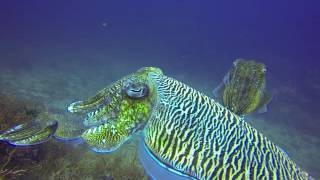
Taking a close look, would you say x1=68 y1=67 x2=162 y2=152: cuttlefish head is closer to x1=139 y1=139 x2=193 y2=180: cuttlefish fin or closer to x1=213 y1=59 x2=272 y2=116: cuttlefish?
x1=139 y1=139 x2=193 y2=180: cuttlefish fin

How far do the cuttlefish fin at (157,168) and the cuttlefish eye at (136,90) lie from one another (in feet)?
1.32

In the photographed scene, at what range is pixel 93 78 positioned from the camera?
19594 millimetres

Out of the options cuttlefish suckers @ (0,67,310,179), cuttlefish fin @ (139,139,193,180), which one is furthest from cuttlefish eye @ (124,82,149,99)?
cuttlefish fin @ (139,139,193,180)

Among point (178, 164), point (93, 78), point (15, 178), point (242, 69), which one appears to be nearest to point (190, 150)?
point (178, 164)

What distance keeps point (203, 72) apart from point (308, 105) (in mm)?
9071

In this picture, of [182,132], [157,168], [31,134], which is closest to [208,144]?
[182,132]

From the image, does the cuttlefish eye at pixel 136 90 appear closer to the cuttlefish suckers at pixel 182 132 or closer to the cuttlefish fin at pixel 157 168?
the cuttlefish suckers at pixel 182 132

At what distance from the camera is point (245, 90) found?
4848mm

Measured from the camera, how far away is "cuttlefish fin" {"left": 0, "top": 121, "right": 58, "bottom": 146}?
3383 millimetres

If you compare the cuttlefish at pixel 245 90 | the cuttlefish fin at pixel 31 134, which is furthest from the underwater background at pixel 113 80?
the cuttlefish at pixel 245 90

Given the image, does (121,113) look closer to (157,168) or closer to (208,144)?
(157,168)

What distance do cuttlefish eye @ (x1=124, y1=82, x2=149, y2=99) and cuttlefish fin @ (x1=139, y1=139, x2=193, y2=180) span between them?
0.40m

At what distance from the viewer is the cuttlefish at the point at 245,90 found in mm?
4730

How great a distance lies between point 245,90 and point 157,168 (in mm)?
2541
